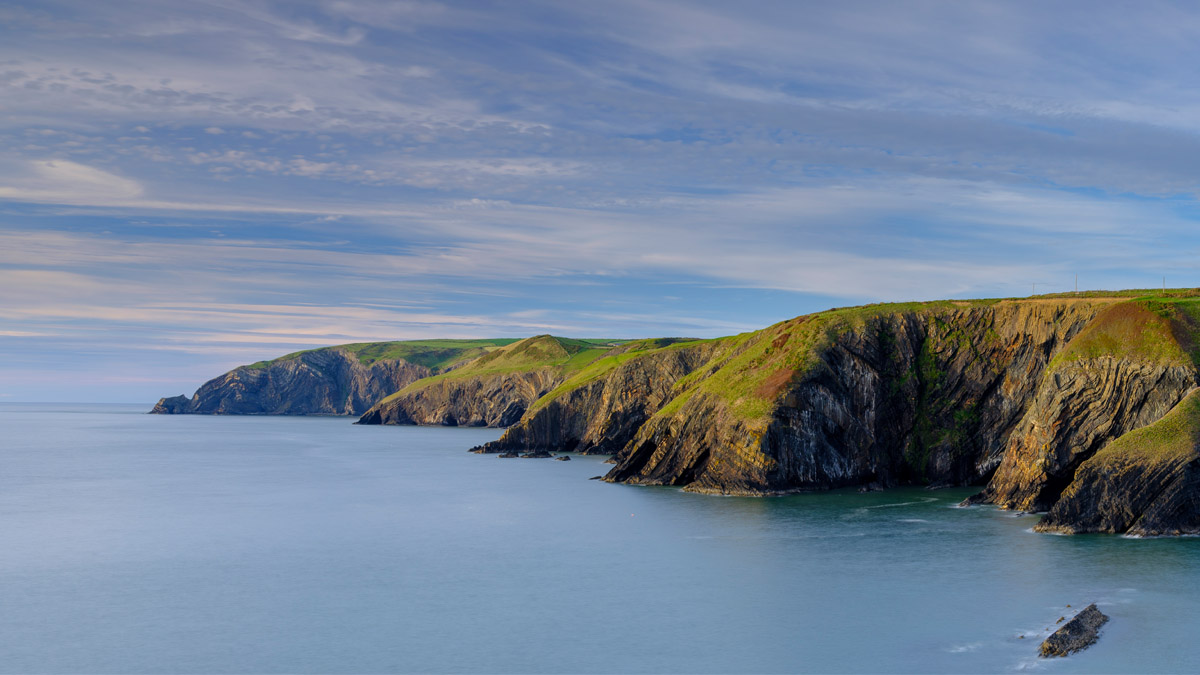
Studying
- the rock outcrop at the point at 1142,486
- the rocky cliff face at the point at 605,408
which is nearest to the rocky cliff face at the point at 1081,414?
the rock outcrop at the point at 1142,486

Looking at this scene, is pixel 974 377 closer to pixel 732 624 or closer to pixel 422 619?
pixel 732 624

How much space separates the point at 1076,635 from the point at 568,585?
23795 mm

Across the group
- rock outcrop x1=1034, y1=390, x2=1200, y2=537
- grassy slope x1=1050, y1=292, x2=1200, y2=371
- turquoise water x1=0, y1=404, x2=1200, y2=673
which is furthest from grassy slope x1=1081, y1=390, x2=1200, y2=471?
grassy slope x1=1050, y1=292, x2=1200, y2=371

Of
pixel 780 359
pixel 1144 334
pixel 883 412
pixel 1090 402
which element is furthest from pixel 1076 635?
pixel 780 359

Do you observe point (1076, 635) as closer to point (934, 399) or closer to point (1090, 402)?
point (1090, 402)

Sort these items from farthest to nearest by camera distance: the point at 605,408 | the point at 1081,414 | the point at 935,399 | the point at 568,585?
the point at 605,408
the point at 935,399
the point at 1081,414
the point at 568,585

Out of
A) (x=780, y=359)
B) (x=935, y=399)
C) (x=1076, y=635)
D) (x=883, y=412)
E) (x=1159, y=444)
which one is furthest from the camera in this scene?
(x=780, y=359)

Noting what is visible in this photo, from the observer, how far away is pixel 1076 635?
110 feet

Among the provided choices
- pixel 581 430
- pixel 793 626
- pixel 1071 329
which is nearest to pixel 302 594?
pixel 793 626

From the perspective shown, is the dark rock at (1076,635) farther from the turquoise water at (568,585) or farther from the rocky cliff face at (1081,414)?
the rocky cliff face at (1081,414)

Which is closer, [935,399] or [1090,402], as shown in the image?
[1090,402]

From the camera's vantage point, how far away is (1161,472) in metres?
55.5

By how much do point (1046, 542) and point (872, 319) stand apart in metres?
41.9

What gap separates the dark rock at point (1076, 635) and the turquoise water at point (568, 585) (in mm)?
649
